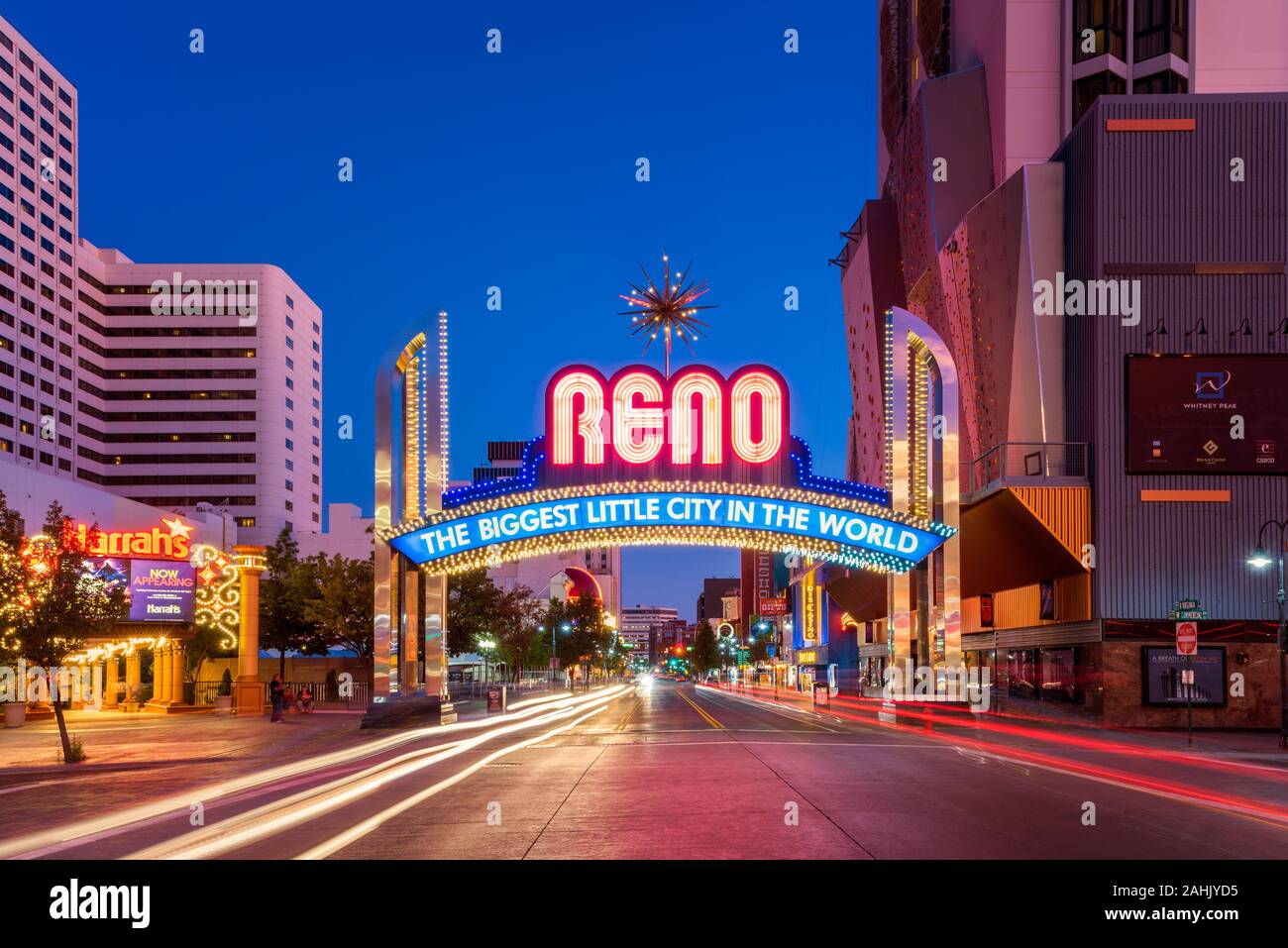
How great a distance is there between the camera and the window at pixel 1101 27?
194ft

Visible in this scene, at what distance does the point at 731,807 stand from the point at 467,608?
166 ft

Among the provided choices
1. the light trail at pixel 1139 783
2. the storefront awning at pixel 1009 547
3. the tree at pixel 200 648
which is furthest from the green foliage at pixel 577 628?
the light trail at pixel 1139 783

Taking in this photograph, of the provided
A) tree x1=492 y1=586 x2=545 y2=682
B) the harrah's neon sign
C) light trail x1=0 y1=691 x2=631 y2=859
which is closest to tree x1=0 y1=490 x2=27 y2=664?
light trail x1=0 y1=691 x2=631 y2=859

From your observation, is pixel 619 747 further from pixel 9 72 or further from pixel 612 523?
pixel 9 72

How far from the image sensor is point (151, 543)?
50844mm

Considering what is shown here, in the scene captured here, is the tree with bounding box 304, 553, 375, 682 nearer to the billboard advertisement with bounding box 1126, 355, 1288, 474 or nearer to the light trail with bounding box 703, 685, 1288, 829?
the light trail with bounding box 703, 685, 1288, 829

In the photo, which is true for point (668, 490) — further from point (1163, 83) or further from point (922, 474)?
point (1163, 83)

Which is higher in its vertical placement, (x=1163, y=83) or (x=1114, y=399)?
(x=1163, y=83)

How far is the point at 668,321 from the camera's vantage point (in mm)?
41344

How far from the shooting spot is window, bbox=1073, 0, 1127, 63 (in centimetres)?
5900

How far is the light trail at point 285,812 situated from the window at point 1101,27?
163 ft

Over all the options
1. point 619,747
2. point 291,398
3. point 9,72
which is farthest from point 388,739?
point 291,398

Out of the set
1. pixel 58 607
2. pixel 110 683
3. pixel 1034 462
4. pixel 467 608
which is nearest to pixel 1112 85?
pixel 1034 462
